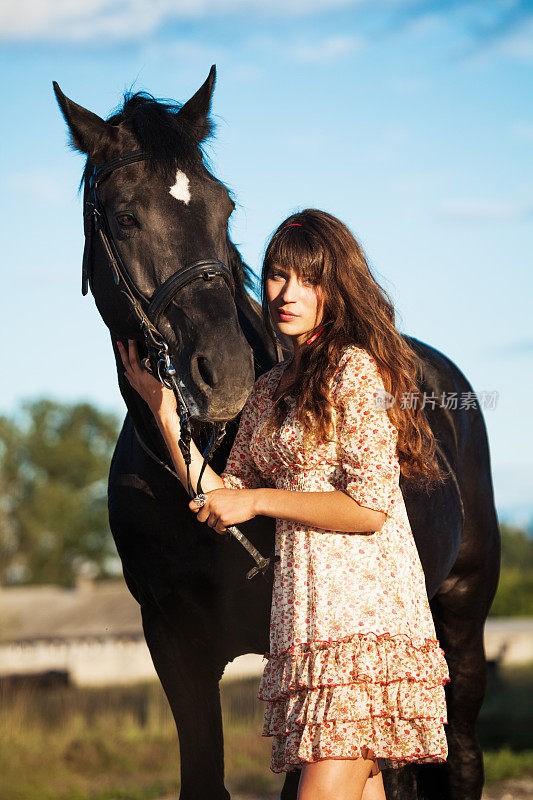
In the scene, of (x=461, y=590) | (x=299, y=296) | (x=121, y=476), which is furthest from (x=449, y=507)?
(x=299, y=296)

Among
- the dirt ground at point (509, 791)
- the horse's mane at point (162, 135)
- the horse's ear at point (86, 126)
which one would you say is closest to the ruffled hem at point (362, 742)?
the horse's mane at point (162, 135)

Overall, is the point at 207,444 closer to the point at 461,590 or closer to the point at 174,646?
the point at 174,646

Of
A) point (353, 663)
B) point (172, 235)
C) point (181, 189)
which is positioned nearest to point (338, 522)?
point (353, 663)

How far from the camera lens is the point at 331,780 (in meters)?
2.08

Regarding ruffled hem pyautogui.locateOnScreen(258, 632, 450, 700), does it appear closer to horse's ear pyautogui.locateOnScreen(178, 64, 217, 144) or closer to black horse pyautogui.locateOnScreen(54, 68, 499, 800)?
black horse pyautogui.locateOnScreen(54, 68, 499, 800)

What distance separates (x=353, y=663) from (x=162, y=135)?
1.62m

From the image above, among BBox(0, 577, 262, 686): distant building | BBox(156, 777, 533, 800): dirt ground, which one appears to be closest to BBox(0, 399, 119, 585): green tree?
BBox(0, 577, 262, 686): distant building

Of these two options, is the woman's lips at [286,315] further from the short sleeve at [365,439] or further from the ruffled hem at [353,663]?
the ruffled hem at [353,663]

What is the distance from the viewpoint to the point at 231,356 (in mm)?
2273

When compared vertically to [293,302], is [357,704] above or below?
below

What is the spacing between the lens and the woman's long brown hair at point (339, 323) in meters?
2.31

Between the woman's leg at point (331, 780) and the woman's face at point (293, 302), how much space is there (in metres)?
1.11

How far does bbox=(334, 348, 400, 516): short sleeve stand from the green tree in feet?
141

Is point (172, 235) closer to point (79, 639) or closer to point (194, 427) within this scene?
point (194, 427)
